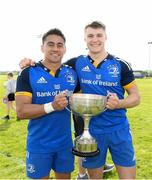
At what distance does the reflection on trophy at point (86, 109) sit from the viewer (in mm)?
3734

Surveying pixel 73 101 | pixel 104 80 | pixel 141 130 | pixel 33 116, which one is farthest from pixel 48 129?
pixel 141 130

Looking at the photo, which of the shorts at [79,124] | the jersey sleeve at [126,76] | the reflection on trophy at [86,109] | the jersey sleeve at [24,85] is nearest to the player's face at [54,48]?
the jersey sleeve at [24,85]

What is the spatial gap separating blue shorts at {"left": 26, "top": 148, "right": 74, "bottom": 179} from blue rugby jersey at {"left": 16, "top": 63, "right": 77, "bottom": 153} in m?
0.07

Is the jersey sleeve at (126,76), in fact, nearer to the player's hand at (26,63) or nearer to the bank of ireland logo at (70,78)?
the bank of ireland logo at (70,78)

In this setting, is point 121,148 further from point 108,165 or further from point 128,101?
point 108,165

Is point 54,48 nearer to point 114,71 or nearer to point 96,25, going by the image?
point 96,25

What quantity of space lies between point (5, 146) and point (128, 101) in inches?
219

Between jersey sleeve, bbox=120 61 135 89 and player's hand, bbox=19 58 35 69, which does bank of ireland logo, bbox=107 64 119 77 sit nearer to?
jersey sleeve, bbox=120 61 135 89

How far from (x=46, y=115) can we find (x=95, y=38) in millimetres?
1060

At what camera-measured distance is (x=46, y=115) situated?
411 centimetres

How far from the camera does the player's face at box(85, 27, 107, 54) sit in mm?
4320

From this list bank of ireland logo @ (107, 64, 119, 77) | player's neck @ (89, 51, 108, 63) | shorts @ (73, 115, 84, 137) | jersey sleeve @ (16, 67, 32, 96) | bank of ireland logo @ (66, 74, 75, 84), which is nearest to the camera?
jersey sleeve @ (16, 67, 32, 96)

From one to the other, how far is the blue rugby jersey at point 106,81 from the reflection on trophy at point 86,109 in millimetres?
498

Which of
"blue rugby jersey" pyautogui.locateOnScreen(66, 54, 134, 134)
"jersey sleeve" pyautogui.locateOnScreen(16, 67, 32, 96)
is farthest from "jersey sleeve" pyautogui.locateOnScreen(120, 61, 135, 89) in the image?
"jersey sleeve" pyautogui.locateOnScreen(16, 67, 32, 96)
